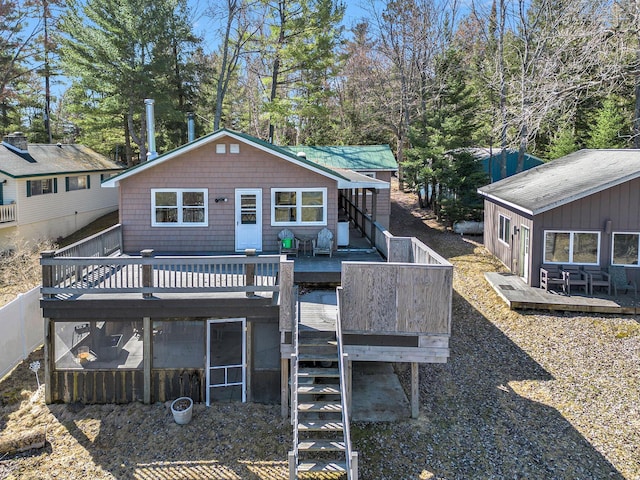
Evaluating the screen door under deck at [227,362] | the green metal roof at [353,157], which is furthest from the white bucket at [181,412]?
the green metal roof at [353,157]

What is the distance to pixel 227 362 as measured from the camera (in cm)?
954

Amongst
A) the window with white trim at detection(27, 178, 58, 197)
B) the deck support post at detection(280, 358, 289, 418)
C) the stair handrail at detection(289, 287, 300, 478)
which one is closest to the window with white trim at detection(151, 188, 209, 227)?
the stair handrail at detection(289, 287, 300, 478)

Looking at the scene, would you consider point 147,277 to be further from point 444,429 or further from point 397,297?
point 444,429

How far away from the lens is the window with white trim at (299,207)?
1305cm

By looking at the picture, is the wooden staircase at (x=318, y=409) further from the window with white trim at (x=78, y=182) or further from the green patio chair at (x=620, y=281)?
the window with white trim at (x=78, y=182)

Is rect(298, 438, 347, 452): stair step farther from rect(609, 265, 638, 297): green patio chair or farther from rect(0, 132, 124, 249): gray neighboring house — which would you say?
rect(0, 132, 124, 249): gray neighboring house

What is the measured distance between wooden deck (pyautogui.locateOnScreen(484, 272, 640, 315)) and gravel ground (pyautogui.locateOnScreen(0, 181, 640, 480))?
1333 millimetres

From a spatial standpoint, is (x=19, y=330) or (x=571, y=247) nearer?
(x=19, y=330)

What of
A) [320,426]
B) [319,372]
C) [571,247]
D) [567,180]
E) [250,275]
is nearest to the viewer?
[320,426]

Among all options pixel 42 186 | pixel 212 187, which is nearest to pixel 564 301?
pixel 212 187

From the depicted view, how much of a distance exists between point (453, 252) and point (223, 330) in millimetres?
12500

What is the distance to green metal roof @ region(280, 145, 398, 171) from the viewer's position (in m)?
22.0

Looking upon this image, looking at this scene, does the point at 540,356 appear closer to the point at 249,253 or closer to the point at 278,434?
the point at 278,434

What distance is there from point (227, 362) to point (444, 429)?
4.27m
